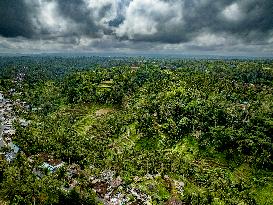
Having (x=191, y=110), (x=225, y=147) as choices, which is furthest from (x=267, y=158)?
(x=191, y=110)

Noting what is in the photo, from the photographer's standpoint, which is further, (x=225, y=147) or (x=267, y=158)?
(x=225, y=147)

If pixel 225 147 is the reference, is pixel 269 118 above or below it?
above

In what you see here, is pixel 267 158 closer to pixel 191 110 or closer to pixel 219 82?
pixel 191 110

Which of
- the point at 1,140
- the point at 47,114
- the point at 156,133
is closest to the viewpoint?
the point at 156,133

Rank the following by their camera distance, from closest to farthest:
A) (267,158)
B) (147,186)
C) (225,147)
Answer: (147,186), (267,158), (225,147)

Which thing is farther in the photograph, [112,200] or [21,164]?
[21,164]

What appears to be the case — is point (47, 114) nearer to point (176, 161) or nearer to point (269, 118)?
point (176, 161)

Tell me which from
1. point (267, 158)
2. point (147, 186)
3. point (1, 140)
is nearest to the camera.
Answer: point (147, 186)

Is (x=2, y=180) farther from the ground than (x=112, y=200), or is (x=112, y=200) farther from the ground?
(x=2, y=180)

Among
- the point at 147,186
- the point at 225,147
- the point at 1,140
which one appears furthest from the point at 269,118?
the point at 1,140
